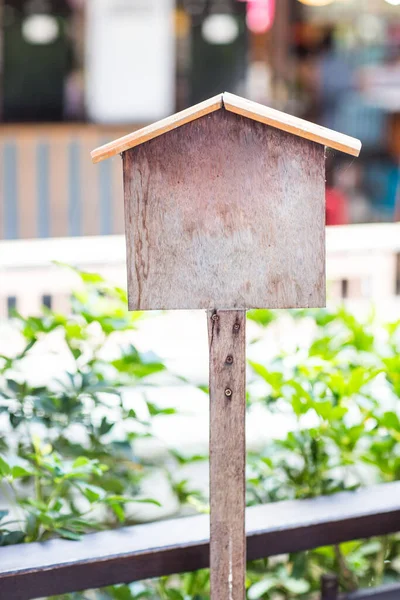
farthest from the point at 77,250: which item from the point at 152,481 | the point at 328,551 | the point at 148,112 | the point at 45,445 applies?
the point at 148,112

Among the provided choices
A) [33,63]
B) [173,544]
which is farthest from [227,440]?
[33,63]

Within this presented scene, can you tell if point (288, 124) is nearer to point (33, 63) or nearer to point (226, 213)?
point (226, 213)

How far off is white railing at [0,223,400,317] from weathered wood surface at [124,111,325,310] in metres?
1.06

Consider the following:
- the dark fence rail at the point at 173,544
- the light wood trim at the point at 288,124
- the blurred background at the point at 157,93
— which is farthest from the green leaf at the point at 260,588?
the blurred background at the point at 157,93

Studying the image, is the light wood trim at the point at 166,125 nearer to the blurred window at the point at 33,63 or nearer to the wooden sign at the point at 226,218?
the wooden sign at the point at 226,218

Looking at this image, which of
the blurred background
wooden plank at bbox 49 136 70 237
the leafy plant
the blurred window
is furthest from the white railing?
the blurred window

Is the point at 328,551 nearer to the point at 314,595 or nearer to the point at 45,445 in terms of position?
the point at 314,595

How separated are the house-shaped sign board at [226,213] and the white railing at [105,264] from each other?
41.8 inches

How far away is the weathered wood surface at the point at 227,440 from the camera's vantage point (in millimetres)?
1162

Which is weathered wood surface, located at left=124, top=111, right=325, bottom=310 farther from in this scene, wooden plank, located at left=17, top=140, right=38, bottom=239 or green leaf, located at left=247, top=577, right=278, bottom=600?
wooden plank, located at left=17, top=140, right=38, bottom=239

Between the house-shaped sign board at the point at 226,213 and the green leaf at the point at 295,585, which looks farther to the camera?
the green leaf at the point at 295,585

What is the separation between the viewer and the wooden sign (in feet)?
3.61

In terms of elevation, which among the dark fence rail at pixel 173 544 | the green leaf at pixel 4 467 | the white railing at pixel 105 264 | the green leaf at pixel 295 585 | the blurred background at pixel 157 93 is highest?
the blurred background at pixel 157 93

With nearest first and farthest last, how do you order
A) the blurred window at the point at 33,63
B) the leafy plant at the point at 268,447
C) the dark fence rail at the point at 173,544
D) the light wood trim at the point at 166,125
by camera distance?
the light wood trim at the point at 166,125 → the dark fence rail at the point at 173,544 → the leafy plant at the point at 268,447 → the blurred window at the point at 33,63
